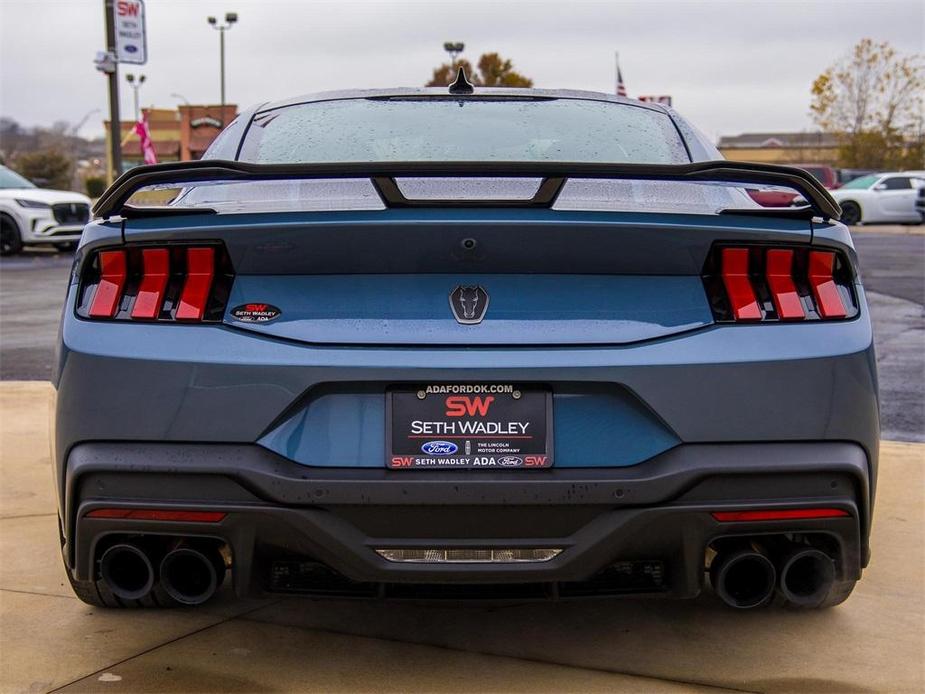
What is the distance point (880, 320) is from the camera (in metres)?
11.3

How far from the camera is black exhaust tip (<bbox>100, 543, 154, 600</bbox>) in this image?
111 inches

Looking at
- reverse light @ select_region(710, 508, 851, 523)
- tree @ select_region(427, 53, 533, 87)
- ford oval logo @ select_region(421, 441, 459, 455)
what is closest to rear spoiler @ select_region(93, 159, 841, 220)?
ford oval logo @ select_region(421, 441, 459, 455)

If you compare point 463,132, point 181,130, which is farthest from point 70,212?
point 181,130

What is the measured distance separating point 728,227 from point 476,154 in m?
1.01

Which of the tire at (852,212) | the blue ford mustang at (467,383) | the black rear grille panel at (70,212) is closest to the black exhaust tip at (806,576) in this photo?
the blue ford mustang at (467,383)

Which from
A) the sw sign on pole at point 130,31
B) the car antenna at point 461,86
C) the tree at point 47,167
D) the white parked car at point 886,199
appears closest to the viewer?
the car antenna at point 461,86

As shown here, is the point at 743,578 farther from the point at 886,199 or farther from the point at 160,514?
the point at 886,199

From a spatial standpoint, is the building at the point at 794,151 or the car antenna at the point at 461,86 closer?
the car antenna at the point at 461,86

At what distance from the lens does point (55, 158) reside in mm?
60906

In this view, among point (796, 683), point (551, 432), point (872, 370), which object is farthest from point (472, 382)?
point (796, 683)

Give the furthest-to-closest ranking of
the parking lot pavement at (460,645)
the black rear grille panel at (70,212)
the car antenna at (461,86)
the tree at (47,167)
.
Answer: the tree at (47,167) → the black rear grille panel at (70,212) → the car antenna at (461,86) → the parking lot pavement at (460,645)

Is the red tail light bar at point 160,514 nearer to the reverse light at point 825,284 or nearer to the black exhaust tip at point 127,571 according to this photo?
the black exhaust tip at point 127,571

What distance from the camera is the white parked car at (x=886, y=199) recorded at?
31.1 m

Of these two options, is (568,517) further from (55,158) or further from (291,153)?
(55,158)
